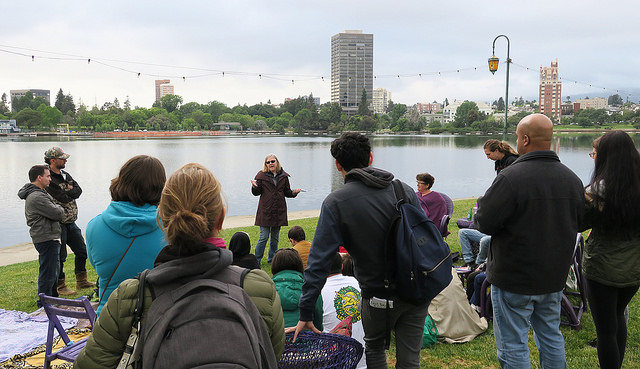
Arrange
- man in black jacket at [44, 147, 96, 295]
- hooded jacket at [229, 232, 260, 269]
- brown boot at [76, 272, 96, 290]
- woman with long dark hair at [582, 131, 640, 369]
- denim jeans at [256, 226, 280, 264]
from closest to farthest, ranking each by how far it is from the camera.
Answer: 1. woman with long dark hair at [582, 131, 640, 369]
2. hooded jacket at [229, 232, 260, 269]
3. man in black jacket at [44, 147, 96, 295]
4. brown boot at [76, 272, 96, 290]
5. denim jeans at [256, 226, 280, 264]

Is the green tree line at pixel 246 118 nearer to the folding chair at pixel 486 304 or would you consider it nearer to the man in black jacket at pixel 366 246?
the folding chair at pixel 486 304

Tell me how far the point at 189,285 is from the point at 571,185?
224 centimetres

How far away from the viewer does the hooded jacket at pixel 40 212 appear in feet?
18.2

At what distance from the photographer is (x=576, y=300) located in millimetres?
5023

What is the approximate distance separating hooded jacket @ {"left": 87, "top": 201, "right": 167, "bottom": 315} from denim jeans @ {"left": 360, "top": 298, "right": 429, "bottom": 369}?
117 cm

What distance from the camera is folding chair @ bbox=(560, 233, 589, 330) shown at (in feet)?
14.2

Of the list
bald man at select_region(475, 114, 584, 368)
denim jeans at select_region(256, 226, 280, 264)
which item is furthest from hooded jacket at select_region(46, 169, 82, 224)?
bald man at select_region(475, 114, 584, 368)

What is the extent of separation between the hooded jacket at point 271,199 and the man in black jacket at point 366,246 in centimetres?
477

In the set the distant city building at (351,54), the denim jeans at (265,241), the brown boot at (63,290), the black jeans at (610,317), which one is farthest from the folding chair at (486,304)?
the distant city building at (351,54)

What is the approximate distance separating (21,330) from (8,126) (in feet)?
435

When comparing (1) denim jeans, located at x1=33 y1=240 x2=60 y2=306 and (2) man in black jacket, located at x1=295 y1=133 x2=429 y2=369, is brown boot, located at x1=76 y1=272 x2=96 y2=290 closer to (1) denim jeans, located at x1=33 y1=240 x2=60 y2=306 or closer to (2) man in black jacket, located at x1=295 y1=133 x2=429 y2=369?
(1) denim jeans, located at x1=33 y1=240 x2=60 y2=306

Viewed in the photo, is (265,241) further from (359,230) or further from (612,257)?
(612,257)

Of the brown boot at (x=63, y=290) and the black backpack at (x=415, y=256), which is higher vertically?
the black backpack at (x=415, y=256)

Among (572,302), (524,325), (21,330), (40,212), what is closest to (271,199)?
(40,212)
